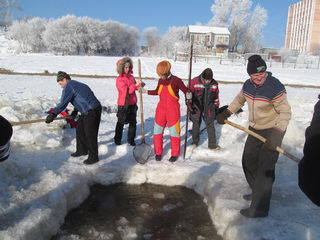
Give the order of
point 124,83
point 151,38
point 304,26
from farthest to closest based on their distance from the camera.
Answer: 1. point 151,38
2. point 304,26
3. point 124,83

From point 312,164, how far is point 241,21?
69139mm

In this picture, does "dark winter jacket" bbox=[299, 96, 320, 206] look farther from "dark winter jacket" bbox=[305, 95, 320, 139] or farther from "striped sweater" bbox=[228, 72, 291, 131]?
"striped sweater" bbox=[228, 72, 291, 131]

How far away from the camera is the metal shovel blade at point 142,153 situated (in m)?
5.25

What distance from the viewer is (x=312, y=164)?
1.59 m

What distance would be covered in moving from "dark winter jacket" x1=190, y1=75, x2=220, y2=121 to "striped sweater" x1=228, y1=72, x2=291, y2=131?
7.31 feet

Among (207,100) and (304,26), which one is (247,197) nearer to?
(207,100)

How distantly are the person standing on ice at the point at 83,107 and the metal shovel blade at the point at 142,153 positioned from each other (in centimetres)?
70

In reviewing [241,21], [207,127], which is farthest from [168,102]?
[241,21]

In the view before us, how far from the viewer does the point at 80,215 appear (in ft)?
12.4

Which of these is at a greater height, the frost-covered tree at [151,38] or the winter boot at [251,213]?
the frost-covered tree at [151,38]

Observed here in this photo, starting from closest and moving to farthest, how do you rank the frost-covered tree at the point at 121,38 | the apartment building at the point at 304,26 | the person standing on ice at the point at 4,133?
the person standing on ice at the point at 4,133 → the apartment building at the point at 304,26 → the frost-covered tree at the point at 121,38

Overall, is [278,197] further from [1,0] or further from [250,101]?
[1,0]

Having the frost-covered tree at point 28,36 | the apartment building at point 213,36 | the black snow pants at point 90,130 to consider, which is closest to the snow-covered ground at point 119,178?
the black snow pants at point 90,130

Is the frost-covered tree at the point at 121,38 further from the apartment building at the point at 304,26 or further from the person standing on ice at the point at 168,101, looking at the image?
the person standing on ice at the point at 168,101
